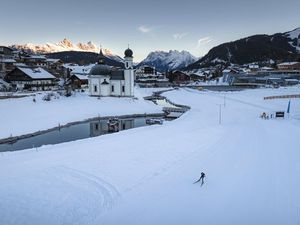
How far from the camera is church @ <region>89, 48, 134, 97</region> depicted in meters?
61.3

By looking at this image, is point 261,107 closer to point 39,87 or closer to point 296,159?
point 296,159

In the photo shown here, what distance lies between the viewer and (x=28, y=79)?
65812 mm

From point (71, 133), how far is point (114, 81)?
28.6m

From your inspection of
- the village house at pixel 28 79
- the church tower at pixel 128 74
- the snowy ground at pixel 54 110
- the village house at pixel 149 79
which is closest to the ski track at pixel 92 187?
the snowy ground at pixel 54 110

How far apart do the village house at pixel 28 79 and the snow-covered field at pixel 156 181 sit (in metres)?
44.9

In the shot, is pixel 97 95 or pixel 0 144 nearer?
pixel 0 144

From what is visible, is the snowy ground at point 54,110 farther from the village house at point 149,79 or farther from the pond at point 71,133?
the village house at point 149,79

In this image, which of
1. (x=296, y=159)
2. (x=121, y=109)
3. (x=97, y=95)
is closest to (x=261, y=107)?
(x=121, y=109)

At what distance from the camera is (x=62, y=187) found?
16.4 m

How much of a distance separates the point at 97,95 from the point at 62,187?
4671 centimetres

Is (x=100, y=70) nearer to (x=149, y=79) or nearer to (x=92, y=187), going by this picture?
(x=92, y=187)

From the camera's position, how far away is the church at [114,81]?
6134 centimetres

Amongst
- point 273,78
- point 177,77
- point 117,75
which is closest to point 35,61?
point 117,75

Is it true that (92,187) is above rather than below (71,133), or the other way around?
above
